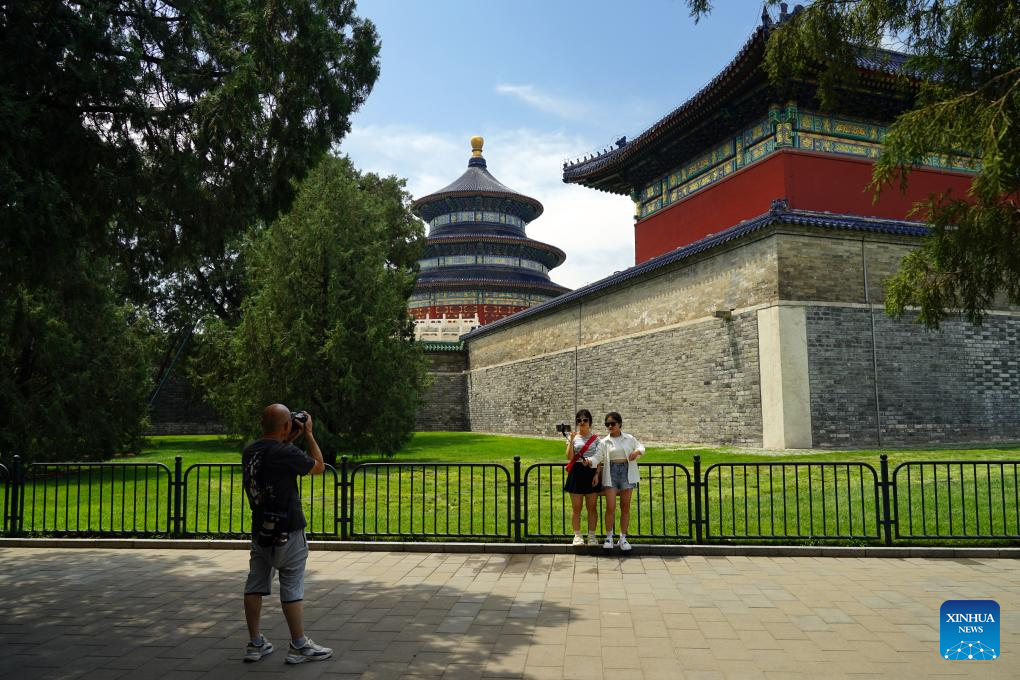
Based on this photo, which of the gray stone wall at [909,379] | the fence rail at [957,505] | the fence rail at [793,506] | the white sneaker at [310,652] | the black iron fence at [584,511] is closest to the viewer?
the white sneaker at [310,652]

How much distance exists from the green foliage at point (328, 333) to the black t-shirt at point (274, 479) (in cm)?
1219

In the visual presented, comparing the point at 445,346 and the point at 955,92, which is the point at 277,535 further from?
the point at 445,346

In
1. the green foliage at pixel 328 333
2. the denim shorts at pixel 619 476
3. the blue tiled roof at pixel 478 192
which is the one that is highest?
the blue tiled roof at pixel 478 192

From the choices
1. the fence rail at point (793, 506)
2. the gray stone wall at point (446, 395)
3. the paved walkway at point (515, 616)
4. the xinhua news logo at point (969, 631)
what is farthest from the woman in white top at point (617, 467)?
the gray stone wall at point (446, 395)

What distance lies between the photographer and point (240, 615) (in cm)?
538

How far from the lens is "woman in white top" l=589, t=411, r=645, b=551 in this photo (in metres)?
7.48

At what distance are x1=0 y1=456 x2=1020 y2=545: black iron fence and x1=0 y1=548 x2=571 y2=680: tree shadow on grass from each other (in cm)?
77

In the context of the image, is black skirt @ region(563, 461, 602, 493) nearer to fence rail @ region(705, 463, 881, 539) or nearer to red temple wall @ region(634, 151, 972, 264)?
fence rail @ region(705, 463, 881, 539)

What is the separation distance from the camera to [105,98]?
5.90m

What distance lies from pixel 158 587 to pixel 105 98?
4.17 m

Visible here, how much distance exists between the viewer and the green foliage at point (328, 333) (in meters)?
16.7

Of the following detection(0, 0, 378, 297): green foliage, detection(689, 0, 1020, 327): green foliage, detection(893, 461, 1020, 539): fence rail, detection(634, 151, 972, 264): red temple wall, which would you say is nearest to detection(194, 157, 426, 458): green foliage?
detection(0, 0, 378, 297): green foliage

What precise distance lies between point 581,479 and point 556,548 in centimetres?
78

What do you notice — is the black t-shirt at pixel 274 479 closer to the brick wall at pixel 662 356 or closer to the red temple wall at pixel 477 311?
the brick wall at pixel 662 356
